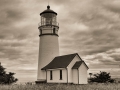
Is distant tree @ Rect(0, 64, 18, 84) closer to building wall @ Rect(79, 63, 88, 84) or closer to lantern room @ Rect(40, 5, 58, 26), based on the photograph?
building wall @ Rect(79, 63, 88, 84)

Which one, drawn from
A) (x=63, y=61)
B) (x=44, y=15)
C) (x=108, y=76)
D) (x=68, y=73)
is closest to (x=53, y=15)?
(x=44, y=15)

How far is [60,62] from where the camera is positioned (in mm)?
27016

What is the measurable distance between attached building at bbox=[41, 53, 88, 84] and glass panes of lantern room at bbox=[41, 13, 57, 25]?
6.33m

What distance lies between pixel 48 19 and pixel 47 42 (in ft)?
12.5

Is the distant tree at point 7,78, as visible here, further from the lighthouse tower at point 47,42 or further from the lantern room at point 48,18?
the lantern room at point 48,18

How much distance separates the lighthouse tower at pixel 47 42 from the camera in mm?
29438

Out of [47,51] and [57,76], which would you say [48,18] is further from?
[57,76]

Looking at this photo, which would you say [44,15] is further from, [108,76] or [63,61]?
[108,76]

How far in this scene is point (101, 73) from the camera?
2511 cm

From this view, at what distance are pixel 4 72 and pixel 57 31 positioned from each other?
34.5ft

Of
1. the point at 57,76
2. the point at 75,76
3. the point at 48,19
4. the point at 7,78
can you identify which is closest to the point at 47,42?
the point at 48,19

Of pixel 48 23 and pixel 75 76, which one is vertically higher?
pixel 48 23

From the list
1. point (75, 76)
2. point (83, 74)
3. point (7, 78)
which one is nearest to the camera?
point (7, 78)

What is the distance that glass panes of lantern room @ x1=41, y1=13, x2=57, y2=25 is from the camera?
99.9ft
